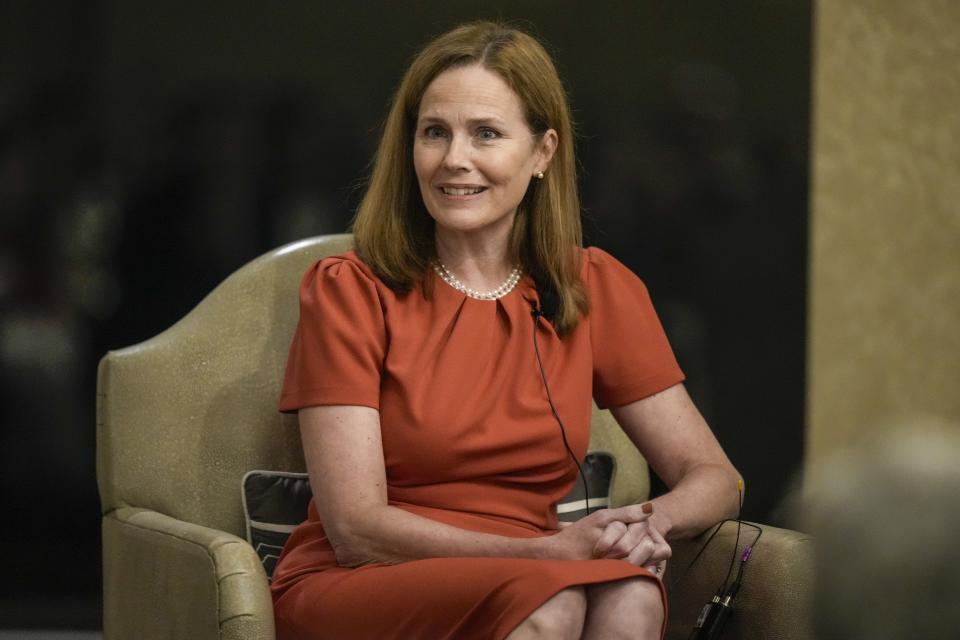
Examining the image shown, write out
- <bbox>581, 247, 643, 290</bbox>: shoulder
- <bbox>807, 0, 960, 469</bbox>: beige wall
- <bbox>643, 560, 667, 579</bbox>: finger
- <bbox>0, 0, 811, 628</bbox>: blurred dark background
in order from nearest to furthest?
<bbox>643, 560, 667, 579</bbox>: finger → <bbox>581, 247, 643, 290</bbox>: shoulder → <bbox>0, 0, 811, 628</bbox>: blurred dark background → <bbox>807, 0, 960, 469</bbox>: beige wall

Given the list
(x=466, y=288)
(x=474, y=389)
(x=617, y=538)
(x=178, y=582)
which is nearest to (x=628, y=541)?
(x=617, y=538)

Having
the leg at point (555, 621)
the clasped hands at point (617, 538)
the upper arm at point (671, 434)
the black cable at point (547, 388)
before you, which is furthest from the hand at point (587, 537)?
the upper arm at point (671, 434)

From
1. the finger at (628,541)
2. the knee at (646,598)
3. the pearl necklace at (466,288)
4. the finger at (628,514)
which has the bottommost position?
the knee at (646,598)

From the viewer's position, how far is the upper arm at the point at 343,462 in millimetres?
1861

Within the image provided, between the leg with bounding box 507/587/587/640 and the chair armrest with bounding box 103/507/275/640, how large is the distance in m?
0.35

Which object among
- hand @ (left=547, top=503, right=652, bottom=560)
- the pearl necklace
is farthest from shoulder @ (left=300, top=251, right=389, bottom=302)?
hand @ (left=547, top=503, right=652, bottom=560)

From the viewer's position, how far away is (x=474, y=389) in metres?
2.01

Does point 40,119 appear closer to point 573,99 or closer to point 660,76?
point 573,99

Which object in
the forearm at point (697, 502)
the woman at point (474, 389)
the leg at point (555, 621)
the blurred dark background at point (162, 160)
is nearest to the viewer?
the leg at point (555, 621)

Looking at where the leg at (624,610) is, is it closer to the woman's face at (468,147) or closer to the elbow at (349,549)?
the elbow at (349,549)

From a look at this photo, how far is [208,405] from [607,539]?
2.50 ft

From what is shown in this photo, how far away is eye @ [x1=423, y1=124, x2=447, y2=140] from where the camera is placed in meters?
2.09

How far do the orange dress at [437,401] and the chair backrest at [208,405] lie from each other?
0.67ft

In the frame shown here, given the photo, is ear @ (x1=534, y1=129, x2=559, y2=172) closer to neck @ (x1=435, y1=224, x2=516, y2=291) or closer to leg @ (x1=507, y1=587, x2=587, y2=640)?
neck @ (x1=435, y1=224, x2=516, y2=291)
